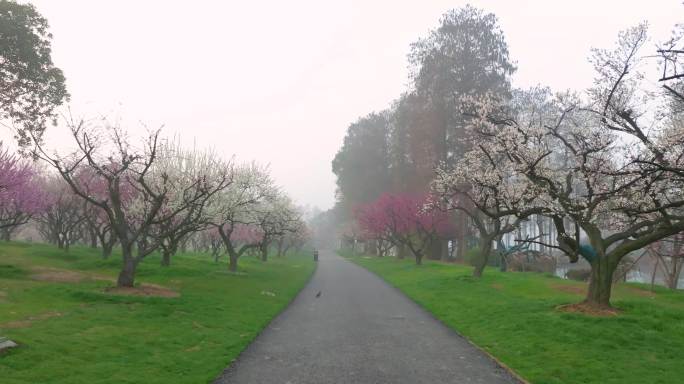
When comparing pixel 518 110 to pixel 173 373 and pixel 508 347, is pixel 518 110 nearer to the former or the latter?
pixel 508 347

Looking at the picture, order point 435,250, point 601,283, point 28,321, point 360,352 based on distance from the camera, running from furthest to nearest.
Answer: point 435,250 < point 601,283 < point 28,321 < point 360,352

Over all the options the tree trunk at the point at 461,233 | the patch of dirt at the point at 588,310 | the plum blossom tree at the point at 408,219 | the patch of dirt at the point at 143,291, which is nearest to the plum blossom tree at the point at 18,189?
the patch of dirt at the point at 143,291

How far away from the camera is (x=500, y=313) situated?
1753cm

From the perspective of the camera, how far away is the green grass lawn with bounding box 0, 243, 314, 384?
9578mm

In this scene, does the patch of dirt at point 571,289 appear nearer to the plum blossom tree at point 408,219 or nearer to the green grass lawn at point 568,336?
the green grass lawn at point 568,336

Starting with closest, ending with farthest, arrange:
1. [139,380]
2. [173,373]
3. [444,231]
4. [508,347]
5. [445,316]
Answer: [139,380]
[173,373]
[508,347]
[445,316]
[444,231]

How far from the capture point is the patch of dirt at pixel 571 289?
2358 centimetres

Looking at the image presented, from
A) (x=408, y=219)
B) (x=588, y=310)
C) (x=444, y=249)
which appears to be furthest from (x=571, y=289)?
(x=444, y=249)

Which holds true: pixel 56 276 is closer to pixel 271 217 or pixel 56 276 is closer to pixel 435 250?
pixel 271 217

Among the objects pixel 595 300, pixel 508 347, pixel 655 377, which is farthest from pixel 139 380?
pixel 595 300

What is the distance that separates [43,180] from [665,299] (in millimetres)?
52563

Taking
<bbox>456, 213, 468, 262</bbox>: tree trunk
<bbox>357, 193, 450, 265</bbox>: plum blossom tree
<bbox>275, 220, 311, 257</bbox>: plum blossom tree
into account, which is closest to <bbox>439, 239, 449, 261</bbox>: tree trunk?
<bbox>357, 193, 450, 265</bbox>: plum blossom tree

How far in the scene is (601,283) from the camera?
665 inches

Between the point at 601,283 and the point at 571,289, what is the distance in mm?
8435
